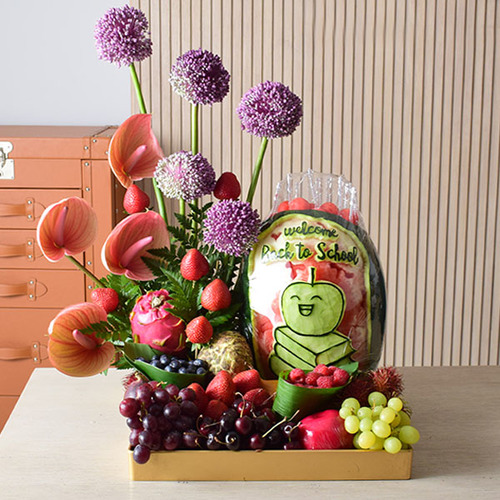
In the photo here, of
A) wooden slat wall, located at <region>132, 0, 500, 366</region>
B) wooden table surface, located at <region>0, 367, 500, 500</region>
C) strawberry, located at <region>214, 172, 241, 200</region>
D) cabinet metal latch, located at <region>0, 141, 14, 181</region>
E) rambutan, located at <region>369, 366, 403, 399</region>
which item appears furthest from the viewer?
wooden slat wall, located at <region>132, 0, 500, 366</region>

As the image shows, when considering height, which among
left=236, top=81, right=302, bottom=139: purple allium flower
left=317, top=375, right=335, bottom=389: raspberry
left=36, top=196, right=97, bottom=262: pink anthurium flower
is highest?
left=236, top=81, right=302, bottom=139: purple allium flower

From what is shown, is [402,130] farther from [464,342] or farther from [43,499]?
[43,499]

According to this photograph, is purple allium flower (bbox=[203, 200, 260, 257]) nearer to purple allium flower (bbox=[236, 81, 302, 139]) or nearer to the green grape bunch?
purple allium flower (bbox=[236, 81, 302, 139])

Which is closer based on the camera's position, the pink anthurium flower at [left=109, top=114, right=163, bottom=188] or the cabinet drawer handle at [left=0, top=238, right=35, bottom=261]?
the pink anthurium flower at [left=109, top=114, right=163, bottom=188]

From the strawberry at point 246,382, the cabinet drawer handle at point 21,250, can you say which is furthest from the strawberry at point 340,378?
the cabinet drawer handle at point 21,250

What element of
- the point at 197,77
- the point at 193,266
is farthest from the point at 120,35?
the point at 193,266

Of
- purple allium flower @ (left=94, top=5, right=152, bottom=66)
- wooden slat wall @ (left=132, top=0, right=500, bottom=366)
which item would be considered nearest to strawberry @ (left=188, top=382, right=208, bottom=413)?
purple allium flower @ (left=94, top=5, right=152, bottom=66)

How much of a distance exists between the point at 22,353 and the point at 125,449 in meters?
1.37

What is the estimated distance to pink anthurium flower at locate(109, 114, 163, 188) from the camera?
3.60ft

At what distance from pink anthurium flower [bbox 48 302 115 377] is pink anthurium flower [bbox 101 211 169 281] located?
0.24ft

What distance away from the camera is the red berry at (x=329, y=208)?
1100mm

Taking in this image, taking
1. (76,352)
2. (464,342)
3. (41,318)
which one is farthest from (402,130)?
(76,352)

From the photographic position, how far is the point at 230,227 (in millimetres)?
1019

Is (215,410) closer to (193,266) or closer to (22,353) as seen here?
(193,266)
